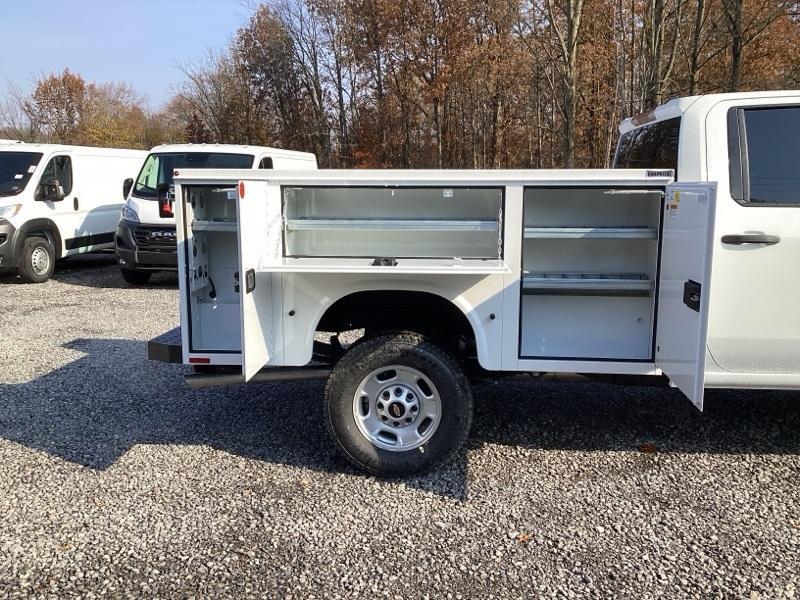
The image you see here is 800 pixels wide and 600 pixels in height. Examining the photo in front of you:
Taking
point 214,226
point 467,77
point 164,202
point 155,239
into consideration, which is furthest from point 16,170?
A: point 467,77

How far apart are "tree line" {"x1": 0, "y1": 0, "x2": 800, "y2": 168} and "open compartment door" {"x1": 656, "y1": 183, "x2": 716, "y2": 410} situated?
10.3 m

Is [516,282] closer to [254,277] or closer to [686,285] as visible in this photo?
[686,285]

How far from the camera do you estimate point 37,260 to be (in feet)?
39.9

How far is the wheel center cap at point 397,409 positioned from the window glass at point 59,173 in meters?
10.6

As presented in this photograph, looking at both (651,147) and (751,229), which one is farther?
(651,147)

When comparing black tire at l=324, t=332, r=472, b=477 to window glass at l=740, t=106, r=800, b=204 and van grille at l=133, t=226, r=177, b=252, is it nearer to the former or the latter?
window glass at l=740, t=106, r=800, b=204

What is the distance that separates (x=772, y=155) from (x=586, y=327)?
1.47 meters

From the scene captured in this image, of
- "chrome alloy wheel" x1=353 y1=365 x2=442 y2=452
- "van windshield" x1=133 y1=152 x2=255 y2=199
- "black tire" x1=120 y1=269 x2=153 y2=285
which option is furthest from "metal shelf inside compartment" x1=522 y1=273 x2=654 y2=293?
"black tire" x1=120 y1=269 x2=153 y2=285

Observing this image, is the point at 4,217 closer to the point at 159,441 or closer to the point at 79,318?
the point at 79,318

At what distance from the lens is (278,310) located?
4086mm

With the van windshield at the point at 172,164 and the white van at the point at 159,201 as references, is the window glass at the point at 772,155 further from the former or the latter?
the van windshield at the point at 172,164

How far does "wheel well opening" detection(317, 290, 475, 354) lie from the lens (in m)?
4.25

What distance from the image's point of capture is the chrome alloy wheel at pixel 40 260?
12.1 metres

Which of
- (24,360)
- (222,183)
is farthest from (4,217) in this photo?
(222,183)
